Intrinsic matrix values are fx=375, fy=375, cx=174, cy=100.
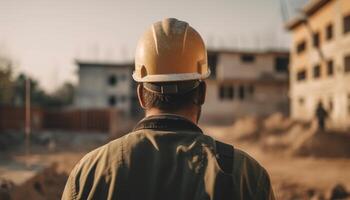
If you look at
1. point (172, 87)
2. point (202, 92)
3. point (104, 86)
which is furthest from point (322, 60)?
point (172, 87)

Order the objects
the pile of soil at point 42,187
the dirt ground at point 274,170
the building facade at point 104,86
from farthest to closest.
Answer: the building facade at point 104,86 → the dirt ground at point 274,170 → the pile of soil at point 42,187

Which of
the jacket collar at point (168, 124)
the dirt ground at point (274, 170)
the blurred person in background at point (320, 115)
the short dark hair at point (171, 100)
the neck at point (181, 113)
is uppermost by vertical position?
the short dark hair at point (171, 100)

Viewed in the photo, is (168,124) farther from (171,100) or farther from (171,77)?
(171,77)

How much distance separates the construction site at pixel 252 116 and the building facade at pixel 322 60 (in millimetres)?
66

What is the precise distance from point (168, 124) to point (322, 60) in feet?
87.5

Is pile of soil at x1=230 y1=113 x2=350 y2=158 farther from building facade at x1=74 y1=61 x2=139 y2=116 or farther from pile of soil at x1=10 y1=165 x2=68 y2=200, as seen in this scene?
building facade at x1=74 y1=61 x2=139 y2=116

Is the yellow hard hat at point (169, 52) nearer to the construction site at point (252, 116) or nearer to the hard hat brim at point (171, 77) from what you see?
the hard hat brim at point (171, 77)

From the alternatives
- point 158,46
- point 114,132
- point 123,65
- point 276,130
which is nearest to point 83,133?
point 114,132

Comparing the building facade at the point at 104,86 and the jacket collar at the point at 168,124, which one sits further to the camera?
the building facade at the point at 104,86

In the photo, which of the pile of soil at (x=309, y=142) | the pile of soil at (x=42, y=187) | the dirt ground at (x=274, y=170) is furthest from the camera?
the pile of soil at (x=309, y=142)

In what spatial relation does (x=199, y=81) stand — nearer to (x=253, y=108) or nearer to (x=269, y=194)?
(x=269, y=194)

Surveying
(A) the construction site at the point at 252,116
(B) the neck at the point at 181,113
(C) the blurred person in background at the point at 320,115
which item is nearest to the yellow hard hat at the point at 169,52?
(B) the neck at the point at 181,113

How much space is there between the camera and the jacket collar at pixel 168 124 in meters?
1.48

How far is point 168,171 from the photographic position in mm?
1340
